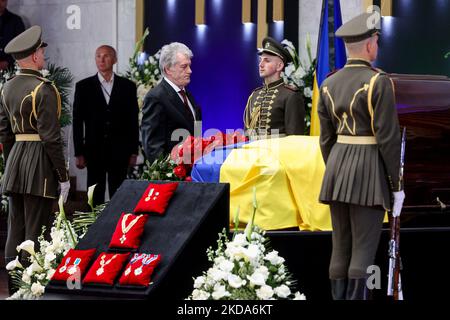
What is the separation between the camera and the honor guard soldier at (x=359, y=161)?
4910 mm

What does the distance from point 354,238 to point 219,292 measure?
3.83ft

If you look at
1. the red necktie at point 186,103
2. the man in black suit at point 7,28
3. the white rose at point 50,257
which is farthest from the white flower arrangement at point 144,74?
the white rose at point 50,257

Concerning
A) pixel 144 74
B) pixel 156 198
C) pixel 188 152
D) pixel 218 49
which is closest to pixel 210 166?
pixel 188 152

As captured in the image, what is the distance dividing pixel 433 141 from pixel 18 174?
251 centimetres

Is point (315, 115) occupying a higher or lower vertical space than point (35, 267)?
higher

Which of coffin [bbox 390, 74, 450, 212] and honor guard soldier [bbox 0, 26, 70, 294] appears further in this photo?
honor guard soldier [bbox 0, 26, 70, 294]

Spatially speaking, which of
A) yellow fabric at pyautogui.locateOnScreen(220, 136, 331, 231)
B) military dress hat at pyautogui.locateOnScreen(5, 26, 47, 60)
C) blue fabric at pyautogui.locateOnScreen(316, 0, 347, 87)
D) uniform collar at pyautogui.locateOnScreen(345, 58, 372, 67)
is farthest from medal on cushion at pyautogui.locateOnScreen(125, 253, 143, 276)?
blue fabric at pyautogui.locateOnScreen(316, 0, 347, 87)

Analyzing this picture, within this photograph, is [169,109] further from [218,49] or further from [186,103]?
[218,49]

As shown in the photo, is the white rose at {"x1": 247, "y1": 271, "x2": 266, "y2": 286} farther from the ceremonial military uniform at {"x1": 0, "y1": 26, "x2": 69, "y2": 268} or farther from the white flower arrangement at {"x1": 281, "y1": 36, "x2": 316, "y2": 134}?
the white flower arrangement at {"x1": 281, "y1": 36, "x2": 316, "y2": 134}

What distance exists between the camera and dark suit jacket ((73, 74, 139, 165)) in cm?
854

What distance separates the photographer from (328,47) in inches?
304

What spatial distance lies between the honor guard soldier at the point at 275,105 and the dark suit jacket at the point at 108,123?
1837 millimetres

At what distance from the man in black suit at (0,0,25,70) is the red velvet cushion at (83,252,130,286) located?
5438 mm

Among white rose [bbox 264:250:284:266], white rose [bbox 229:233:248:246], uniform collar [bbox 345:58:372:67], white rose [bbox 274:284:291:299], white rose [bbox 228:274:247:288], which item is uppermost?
uniform collar [bbox 345:58:372:67]
